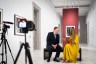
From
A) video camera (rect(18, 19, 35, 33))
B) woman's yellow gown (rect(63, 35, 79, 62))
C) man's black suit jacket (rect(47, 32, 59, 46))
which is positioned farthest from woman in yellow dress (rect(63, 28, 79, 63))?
video camera (rect(18, 19, 35, 33))

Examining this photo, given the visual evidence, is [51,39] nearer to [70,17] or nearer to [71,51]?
[71,51]

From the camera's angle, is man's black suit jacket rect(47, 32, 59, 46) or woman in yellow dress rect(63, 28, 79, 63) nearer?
woman in yellow dress rect(63, 28, 79, 63)

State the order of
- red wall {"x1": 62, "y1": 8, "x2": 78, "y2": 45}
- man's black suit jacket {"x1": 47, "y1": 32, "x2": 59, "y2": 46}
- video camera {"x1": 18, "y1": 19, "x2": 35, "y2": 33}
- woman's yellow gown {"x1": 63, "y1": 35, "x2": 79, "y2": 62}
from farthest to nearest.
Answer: red wall {"x1": 62, "y1": 8, "x2": 78, "y2": 45}
man's black suit jacket {"x1": 47, "y1": 32, "x2": 59, "y2": 46}
woman's yellow gown {"x1": 63, "y1": 35, "x2": 79, "y2": 62}
video camera {"x1": 18, "y1": 19, "x2": 35, "y2": 33}

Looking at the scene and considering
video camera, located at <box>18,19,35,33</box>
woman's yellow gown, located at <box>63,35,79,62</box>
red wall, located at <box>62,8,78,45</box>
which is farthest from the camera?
red wall, located at <box>62,8,78,45</box>

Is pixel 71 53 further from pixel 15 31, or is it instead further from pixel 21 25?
pixel 21 25

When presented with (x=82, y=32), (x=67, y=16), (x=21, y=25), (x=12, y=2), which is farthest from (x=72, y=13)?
(x=82, y=32)

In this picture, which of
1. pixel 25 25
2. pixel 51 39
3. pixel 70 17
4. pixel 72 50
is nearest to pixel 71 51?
pixel 72 50

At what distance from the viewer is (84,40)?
2758 cm

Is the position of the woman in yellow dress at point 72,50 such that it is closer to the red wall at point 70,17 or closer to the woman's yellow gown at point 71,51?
the woman's yellow gown at point 71,51

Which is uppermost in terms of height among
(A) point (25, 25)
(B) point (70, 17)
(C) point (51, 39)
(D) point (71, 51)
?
(B) point (70, 17)

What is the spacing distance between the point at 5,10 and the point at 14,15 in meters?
0.57

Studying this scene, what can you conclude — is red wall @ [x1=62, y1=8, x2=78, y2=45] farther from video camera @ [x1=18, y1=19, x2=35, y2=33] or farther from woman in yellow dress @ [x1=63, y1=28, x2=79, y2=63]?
video camera @ [x1=18, y1=19, x2=35, y2=33]

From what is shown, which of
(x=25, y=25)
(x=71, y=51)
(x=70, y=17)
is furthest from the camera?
(x=70, y=17)

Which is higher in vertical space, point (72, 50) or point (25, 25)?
point (25, 25)
